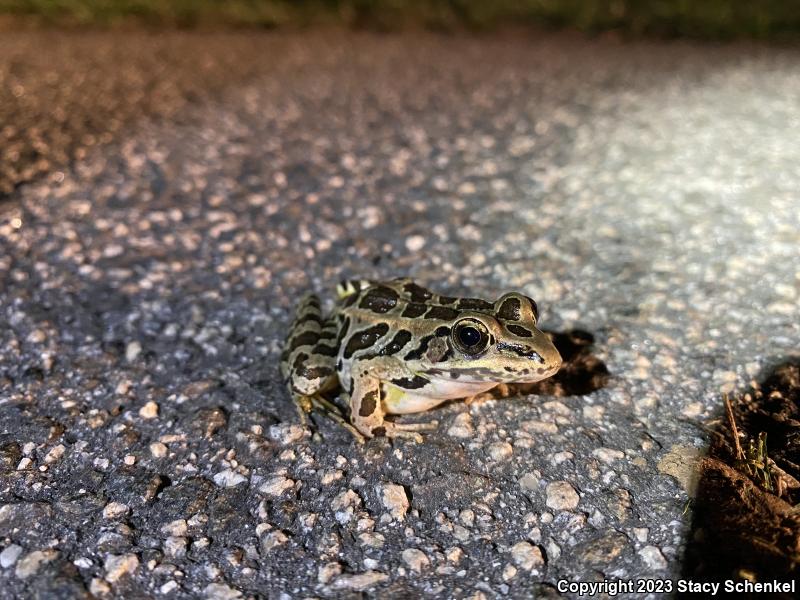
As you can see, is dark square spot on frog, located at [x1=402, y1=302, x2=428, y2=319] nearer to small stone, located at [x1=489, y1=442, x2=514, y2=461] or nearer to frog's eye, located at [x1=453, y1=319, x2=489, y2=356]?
frog's eye, located at [x1=453, y1=319, x2=489, y2=356]

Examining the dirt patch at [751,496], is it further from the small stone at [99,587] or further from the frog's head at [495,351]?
the small stone at [99,587]

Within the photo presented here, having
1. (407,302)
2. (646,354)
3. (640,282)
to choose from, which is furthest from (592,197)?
(407,302)

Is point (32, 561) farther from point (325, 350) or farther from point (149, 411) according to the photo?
point (325, 350)

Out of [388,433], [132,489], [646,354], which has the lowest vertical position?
[132,489]

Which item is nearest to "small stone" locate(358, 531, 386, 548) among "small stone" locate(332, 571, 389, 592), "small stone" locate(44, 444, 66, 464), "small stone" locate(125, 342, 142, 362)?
"small stone" locate(332, 571, 389, 592)

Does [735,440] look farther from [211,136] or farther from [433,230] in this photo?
[211,136]

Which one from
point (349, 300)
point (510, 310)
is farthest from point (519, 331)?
point (349, 300)

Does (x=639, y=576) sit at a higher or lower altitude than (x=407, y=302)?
lower
